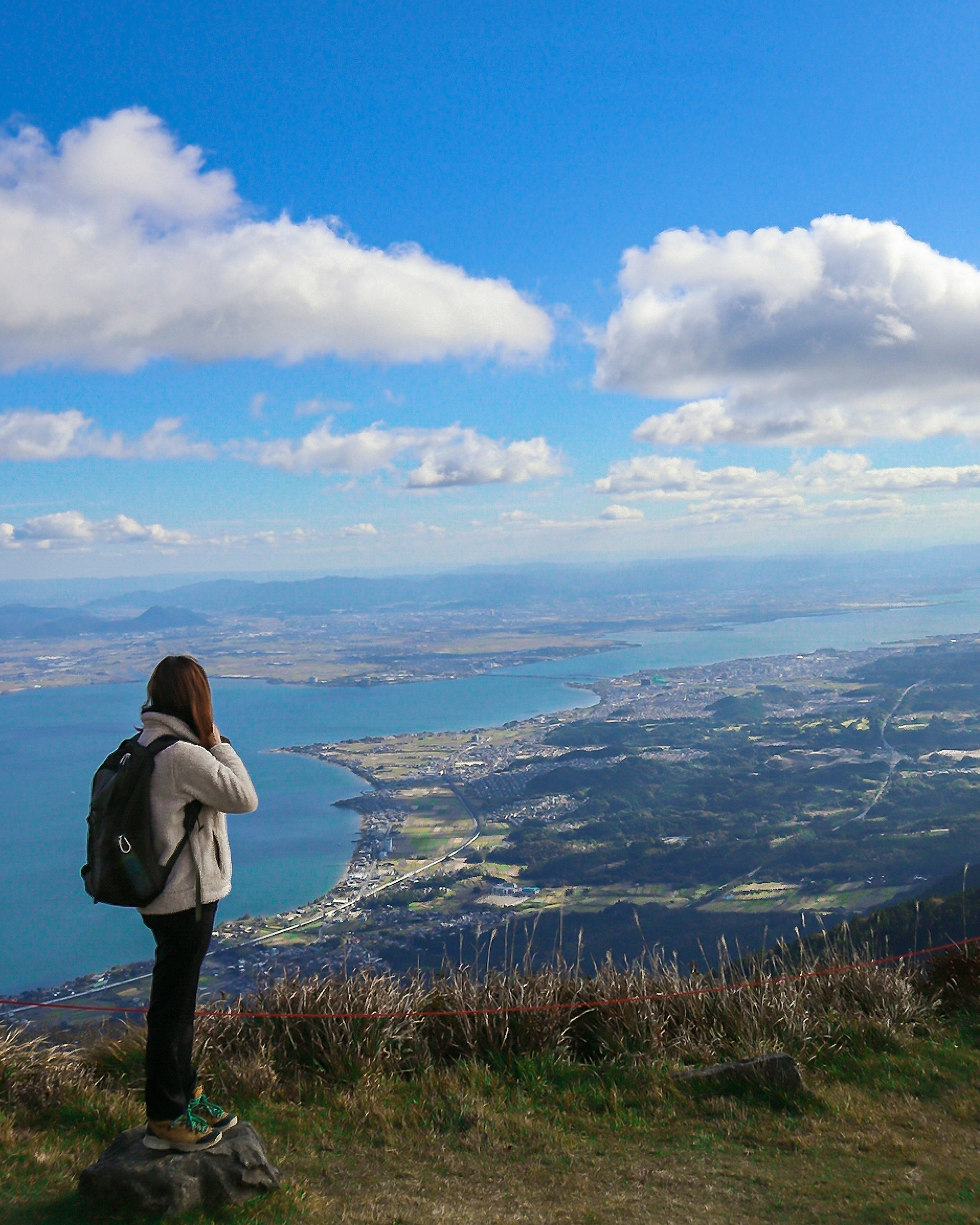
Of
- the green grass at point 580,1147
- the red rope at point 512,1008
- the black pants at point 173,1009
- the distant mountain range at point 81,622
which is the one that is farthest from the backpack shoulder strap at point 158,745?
the distant mountain range at point 81,622

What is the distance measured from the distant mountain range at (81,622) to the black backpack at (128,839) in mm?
143013

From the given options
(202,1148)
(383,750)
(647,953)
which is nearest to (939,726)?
(383,750)

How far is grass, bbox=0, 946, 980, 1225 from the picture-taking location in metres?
3.10

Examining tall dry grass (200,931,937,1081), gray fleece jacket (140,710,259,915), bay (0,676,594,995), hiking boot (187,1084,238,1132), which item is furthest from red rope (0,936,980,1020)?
bay (0,676,594,995)

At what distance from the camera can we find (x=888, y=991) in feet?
16.4

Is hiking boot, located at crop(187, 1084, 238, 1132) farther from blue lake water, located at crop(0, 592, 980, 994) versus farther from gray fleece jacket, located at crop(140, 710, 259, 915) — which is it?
blue lake water, located at crop(0, 592, 980, 994)

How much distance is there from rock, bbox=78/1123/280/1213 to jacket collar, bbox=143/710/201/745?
1.40 m

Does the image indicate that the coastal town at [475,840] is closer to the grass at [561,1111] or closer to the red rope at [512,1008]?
the red rope at [512,1008]

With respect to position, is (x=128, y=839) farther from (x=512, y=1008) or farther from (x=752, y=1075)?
(x=752, y=1075)

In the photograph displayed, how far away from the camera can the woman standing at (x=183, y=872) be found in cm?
291

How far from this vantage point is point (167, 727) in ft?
9.78

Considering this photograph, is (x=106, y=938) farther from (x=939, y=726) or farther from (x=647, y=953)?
(x=939, y=726)

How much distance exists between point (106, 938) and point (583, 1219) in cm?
2942

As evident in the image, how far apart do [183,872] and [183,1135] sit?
0.93 metres
